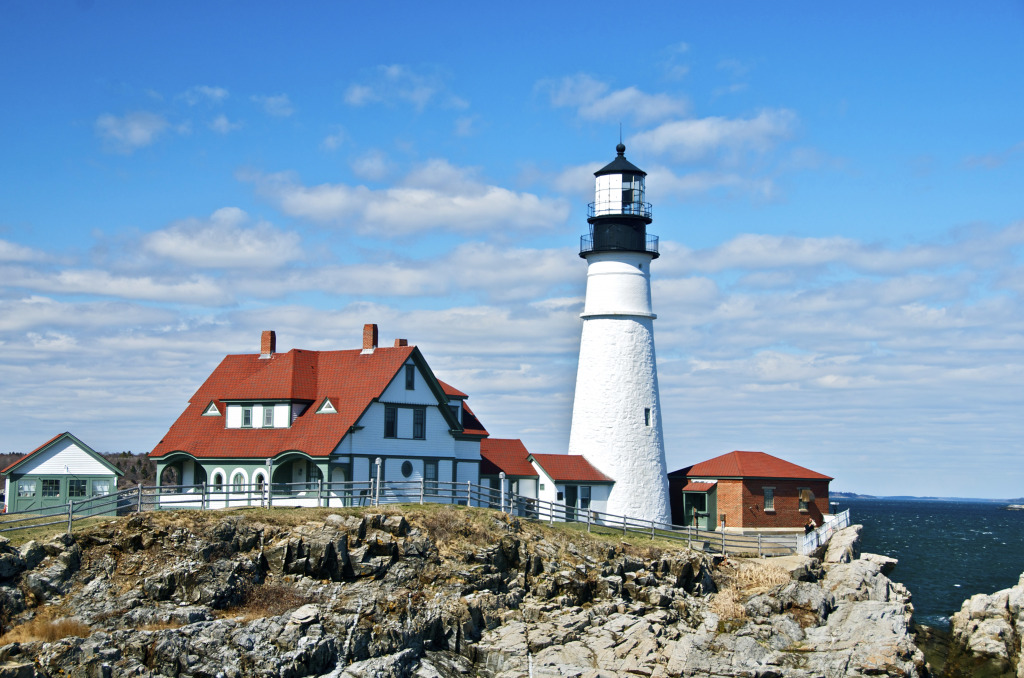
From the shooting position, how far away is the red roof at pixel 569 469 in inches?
1645

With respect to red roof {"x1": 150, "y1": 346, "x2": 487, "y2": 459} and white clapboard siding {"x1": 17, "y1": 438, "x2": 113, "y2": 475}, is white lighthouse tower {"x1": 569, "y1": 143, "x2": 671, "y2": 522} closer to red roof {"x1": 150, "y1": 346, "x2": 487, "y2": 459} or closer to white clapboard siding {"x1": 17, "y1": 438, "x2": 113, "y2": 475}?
red roof {"x1": 150, "y1": 346, "x2": 487, "y2": 459}

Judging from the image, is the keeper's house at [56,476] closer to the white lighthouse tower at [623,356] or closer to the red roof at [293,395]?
the red roof at [293,395]

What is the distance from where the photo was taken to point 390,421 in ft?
122

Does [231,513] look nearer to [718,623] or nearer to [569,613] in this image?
[569,613]

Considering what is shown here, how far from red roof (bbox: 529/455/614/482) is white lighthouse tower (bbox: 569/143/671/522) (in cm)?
36

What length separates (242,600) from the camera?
26.2 meters

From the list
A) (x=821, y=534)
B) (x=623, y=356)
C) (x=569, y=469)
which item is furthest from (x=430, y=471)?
(x=821, y=534)

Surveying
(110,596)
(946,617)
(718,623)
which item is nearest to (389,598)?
(110,596)

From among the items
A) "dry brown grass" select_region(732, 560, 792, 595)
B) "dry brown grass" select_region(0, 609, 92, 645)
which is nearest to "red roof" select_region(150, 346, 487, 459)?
"dry brown grass" select_region(732, 560, 792, 595)

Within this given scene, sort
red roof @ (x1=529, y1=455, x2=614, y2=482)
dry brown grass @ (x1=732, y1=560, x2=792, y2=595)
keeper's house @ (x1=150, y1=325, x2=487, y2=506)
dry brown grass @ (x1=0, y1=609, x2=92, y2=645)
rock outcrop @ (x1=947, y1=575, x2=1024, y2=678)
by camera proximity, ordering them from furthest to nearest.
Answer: red roof @ (x1=529, y1=455, x2=614, y2=482) < keeper's house @ (x1=150, y1=325, x2=487, y2=506) < dry brown grass @ (x1=732, y1=560, x2=792, y2=595) < rock outcrop @ (x1=947, y1=575, x2=1024, y2=678) < dry brown grass @ (x1=0, y1=609, x2=92, y2=645)

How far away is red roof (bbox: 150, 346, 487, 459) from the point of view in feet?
119

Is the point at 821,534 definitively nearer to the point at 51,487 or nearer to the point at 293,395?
the point at 293,395

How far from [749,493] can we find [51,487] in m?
26.9

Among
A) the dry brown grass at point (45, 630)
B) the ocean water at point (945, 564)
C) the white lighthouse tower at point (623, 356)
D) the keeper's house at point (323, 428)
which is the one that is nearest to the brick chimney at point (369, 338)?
the keeper's house at point (323, 428)
